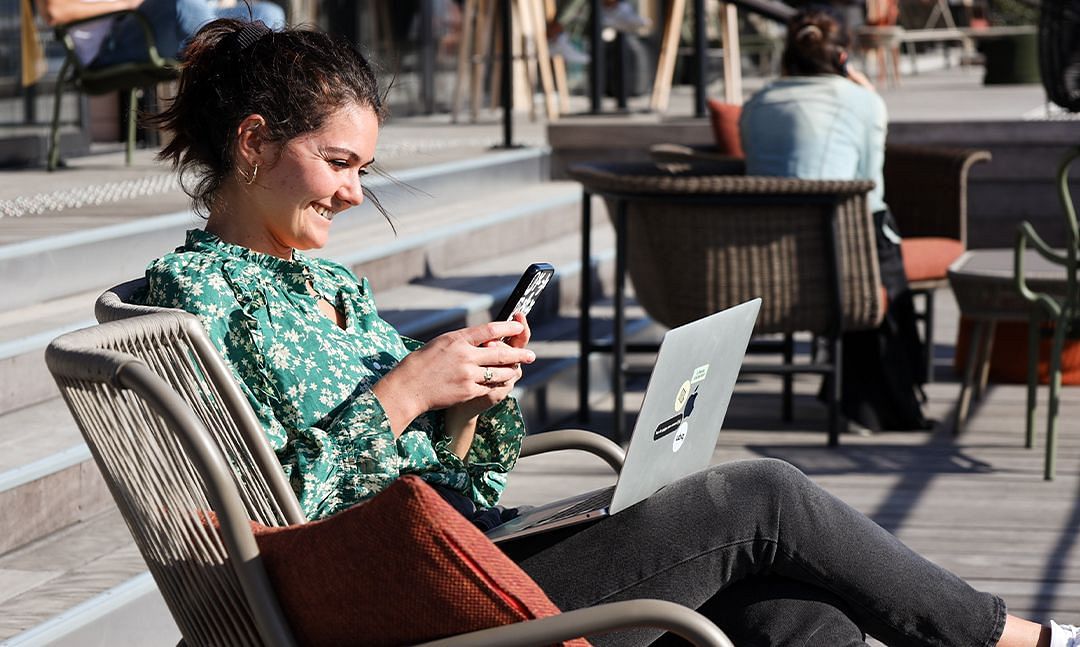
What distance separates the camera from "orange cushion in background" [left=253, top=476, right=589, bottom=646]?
1.46 meters

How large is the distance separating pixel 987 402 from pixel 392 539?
13.2 ft

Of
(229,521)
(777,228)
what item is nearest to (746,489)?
(229,521)

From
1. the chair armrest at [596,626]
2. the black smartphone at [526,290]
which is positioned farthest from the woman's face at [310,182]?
the chair armrest at [596,626]

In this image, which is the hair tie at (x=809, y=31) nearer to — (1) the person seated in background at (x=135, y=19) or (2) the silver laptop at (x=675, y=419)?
(1) the person seated in background at (x=135, y=19)

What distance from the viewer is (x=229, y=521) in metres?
1.49

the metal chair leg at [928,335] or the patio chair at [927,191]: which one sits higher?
the patio chair at [927,191]

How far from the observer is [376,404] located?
Result: 1.86 metres

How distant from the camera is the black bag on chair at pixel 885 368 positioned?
15.5 feet

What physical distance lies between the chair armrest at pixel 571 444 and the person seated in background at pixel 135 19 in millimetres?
3933

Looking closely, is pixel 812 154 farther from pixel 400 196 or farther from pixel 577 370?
pixel 400 196

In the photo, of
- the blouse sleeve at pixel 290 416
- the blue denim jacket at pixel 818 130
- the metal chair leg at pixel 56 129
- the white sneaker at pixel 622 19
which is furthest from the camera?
the white sneaker at pixel 622 19

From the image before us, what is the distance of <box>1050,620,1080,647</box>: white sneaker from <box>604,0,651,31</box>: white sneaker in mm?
8045

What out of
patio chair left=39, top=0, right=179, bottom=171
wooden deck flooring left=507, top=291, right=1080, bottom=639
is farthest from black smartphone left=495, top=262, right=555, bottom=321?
patio chair left=39, top=0, right=179, bottom=171

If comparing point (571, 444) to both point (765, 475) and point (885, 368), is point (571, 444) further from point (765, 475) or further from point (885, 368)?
point (885, 368)
